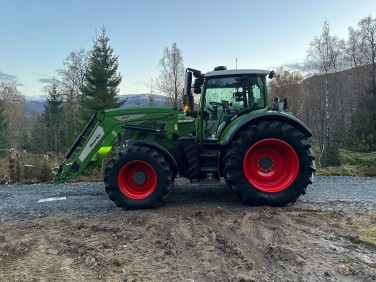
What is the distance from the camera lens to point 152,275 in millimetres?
3605

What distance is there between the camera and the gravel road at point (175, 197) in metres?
6.57

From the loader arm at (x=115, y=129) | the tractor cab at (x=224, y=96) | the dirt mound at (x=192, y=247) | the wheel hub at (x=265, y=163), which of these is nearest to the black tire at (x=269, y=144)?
the wheel hub at (x=265, y=163)

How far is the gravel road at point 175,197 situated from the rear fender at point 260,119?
1312 mm

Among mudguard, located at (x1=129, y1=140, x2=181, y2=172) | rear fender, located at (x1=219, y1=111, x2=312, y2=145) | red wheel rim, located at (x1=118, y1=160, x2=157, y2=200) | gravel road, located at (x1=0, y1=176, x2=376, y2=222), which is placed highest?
rear fender, located at (x1=219, y1=111, x2=312, y2=145)

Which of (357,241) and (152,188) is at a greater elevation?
(152,188)

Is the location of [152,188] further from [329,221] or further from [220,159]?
[329,221]

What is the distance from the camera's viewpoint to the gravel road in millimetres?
6575

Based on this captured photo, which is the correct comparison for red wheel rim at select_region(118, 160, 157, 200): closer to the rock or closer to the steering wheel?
the steering wheel

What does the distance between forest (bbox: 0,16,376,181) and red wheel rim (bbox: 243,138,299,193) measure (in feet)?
17.0

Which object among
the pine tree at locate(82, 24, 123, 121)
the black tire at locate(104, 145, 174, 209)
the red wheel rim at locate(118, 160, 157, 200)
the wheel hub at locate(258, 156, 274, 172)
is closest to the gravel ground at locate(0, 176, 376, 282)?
the black tire at locate(104, 145, 174, 209)

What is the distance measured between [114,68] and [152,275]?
22.7 metres

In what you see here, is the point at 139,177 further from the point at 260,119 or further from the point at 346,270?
the point at 346,270

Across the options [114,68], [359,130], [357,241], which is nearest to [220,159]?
[357,241]

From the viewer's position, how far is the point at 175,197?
7406 mm
